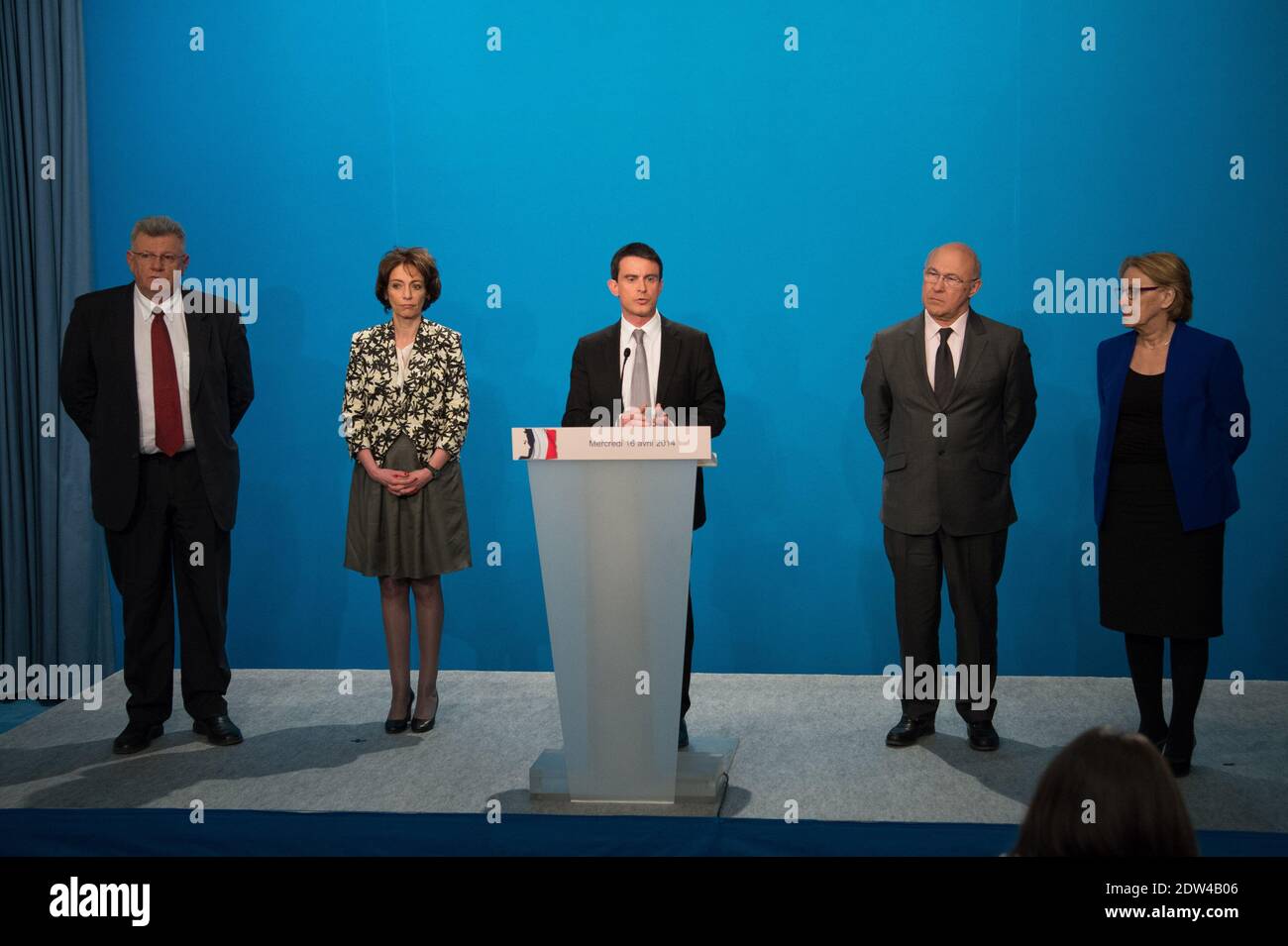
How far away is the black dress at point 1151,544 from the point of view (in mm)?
3914

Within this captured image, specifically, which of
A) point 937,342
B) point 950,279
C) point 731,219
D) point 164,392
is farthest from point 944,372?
point 164,392

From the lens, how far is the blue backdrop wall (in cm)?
493

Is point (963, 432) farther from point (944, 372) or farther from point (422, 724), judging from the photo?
point (422, 724)

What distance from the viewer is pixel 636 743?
364cm

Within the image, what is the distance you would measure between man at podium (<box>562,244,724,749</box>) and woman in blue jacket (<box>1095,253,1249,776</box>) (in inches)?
51.6

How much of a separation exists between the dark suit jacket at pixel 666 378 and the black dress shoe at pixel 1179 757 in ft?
5.48

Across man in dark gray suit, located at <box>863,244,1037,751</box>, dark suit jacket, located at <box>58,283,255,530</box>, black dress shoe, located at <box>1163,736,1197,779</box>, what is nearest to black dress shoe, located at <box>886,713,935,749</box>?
man in dark gray suit, located at <box>863,244,1037,751</box>

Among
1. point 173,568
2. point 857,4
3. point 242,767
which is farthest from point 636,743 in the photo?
point 857,4

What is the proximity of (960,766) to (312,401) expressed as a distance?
10.1 ft

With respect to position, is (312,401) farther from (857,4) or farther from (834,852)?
(834,852)

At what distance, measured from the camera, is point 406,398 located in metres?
4.38

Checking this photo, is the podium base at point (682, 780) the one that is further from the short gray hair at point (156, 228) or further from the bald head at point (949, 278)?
the short gray hair at point (156, 228)

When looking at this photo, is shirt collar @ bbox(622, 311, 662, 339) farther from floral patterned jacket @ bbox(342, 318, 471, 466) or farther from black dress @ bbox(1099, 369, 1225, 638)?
black dress @ bbox(1099, 369, 1225, 638)

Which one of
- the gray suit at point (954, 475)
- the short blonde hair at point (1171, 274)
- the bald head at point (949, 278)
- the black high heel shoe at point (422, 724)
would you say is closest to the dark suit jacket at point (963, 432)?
the gray suit at point (954, 475)
